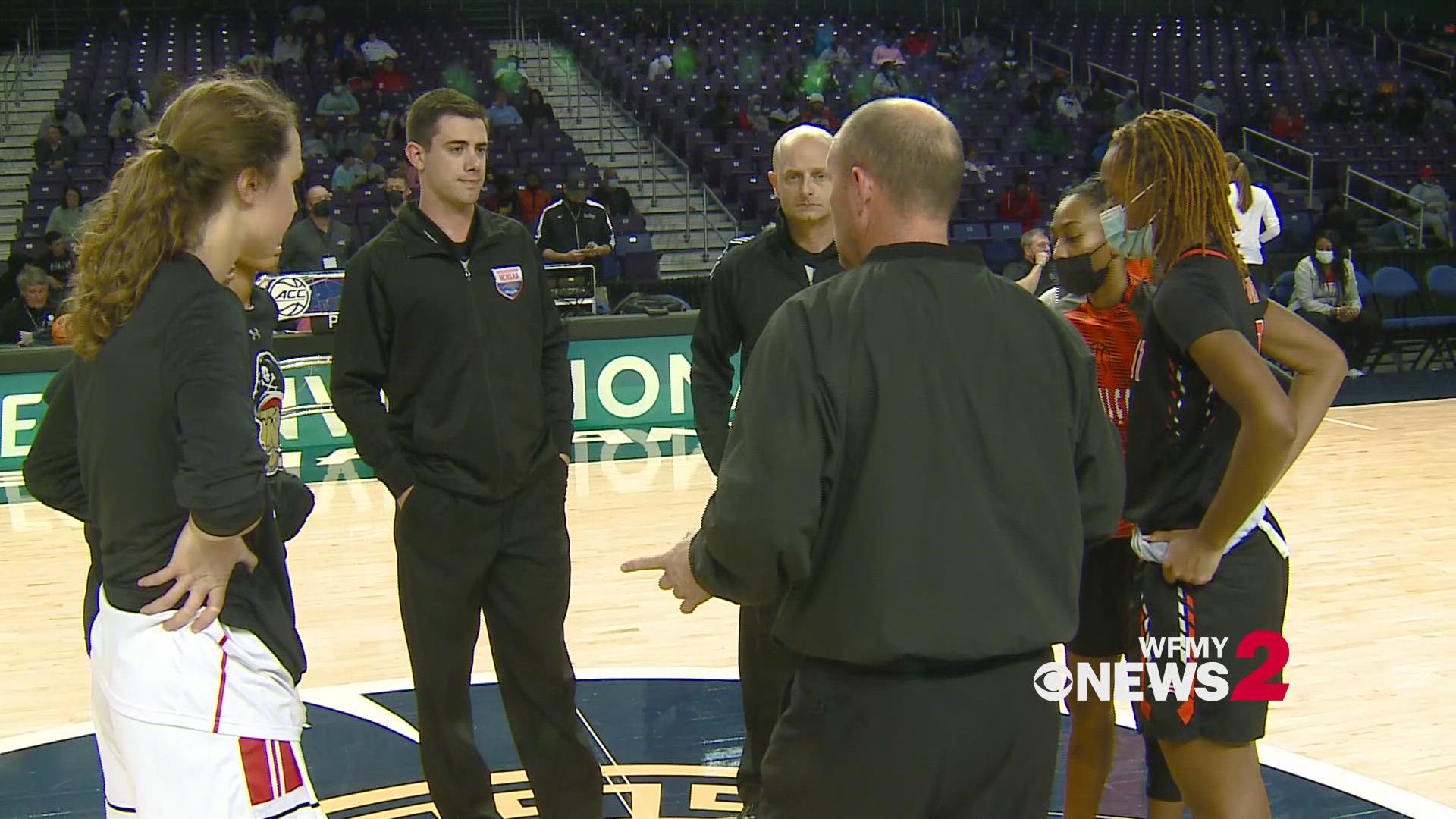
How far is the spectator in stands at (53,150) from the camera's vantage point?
13.9 meters

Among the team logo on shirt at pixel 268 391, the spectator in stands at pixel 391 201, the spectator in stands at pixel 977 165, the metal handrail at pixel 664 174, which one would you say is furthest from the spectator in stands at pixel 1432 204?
the team logo on shirt at pixel 268 391

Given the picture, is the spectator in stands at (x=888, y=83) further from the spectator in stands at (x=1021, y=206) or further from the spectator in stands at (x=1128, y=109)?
the spectator in stands at (x=1021, y=206)

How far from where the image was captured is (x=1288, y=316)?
2793 mm

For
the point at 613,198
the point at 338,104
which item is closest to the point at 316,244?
the point at 613,198

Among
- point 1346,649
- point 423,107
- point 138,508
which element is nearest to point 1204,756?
point 138,508

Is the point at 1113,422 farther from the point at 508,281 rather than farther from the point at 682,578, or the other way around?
the point at 508,281

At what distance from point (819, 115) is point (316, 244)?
7.56m

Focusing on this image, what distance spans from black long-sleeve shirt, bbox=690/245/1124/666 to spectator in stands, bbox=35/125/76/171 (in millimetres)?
13752

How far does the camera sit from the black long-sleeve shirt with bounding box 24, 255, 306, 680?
6.62 feet

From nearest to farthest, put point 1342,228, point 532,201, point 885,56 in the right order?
point 532,201 → point 1342,228 → point 885,56

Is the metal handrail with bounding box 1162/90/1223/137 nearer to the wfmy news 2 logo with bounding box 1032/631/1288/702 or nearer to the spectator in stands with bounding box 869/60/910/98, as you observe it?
the spectator in stands with bounding box 869/60/910/98

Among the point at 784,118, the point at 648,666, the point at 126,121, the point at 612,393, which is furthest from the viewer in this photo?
the point at 784,118

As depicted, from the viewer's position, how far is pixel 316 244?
10.0 m

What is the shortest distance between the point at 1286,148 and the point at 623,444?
38.0 ft
